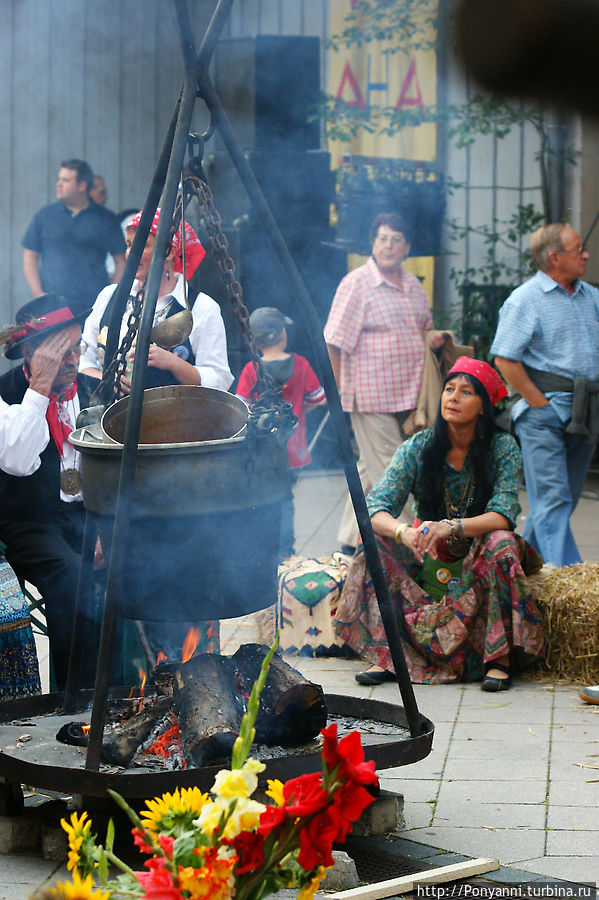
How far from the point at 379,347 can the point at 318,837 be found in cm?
482

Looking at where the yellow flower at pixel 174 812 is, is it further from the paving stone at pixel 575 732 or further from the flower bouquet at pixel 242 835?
the paving stone at pixel 575 732

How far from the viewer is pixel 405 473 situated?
15.8ft

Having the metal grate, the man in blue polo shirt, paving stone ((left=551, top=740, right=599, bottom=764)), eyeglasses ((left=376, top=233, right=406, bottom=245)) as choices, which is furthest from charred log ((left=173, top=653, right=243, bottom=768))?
the man in blue polo shirt

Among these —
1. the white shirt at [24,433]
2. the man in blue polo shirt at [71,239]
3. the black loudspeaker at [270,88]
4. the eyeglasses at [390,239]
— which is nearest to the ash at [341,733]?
the white shirt at [24,433]

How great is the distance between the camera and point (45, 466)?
4043mm

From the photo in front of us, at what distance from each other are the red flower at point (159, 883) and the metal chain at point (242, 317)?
1531mm

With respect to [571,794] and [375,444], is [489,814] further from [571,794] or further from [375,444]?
[375,444]

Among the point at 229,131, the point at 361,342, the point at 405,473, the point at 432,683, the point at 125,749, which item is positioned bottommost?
the point at 432,683

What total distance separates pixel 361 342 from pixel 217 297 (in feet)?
7.99

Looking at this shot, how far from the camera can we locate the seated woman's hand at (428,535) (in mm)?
4598

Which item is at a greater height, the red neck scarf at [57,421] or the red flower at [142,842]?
the red neck scarf at [57,421]

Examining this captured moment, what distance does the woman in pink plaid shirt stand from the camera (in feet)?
20.7

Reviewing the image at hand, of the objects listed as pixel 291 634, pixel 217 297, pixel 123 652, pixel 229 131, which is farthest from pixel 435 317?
pixel 229 131

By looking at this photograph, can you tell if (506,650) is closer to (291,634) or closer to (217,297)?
(291,634)
